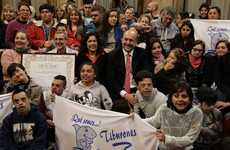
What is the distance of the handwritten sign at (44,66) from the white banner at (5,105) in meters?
0.86

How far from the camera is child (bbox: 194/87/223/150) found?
4.82m

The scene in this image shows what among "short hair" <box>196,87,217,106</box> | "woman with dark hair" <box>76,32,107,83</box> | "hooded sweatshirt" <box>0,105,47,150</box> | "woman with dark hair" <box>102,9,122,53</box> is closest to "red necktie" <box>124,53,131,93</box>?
"woman with dark hair" <box>76,32,107,83</box>

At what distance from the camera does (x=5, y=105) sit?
506 cm

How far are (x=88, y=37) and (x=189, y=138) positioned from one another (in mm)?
2042

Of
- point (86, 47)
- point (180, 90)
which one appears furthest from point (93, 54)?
point (180, 90)

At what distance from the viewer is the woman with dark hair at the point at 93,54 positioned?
565cm

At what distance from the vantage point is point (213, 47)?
6.94 meters

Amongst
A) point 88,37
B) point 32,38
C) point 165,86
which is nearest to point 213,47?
point 165,86

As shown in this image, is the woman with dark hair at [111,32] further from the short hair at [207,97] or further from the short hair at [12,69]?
the short hair at [207,97]

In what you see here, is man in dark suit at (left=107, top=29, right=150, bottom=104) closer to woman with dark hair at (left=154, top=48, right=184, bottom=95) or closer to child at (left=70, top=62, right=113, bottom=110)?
woman with dark hair at (left=154, top=48, right=184, bottom=95)

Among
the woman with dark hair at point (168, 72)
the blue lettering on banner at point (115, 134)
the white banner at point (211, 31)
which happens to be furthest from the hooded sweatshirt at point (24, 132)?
the white banner at point (211, 31)

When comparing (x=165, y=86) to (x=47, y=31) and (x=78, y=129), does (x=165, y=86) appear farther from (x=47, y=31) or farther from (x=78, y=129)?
(x=47, y=31)

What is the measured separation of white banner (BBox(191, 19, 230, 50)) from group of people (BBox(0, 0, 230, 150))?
0.19 m

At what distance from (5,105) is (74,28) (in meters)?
2.14
